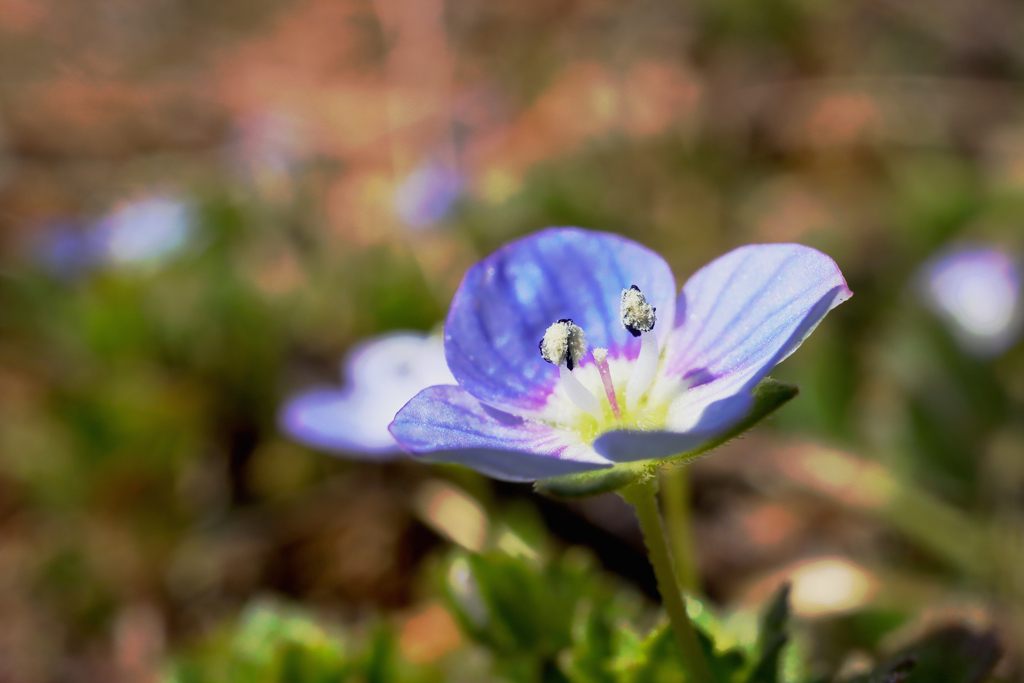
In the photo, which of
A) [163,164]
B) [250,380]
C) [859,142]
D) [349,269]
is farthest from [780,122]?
[163,164]

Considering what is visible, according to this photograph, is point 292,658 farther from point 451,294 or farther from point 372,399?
point 451,294

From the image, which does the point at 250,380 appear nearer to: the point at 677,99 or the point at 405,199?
the point at 405,199

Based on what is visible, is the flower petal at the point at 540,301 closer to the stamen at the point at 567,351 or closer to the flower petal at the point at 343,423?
the stamen at the point at 567,351

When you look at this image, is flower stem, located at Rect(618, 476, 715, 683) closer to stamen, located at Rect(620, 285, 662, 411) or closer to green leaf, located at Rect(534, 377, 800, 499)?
green leaf, located at Rect(534, 377, 800, 499)

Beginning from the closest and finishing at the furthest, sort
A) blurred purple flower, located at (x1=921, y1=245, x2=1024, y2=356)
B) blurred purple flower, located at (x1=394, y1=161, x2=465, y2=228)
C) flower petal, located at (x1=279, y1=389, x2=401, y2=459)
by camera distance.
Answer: flower petal, located at (x1=279, y1=389, x2=401, y2=459) → blurred purple flower, located at (x1=921, y1=245, x2=1024, y2=356) → blurred purple flower, located at (x1=394, y1=161, x2=465, y2=228)

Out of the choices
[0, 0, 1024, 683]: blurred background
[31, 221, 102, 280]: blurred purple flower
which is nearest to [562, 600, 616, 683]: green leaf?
[0, 0, 1024, 683]: blurred background
